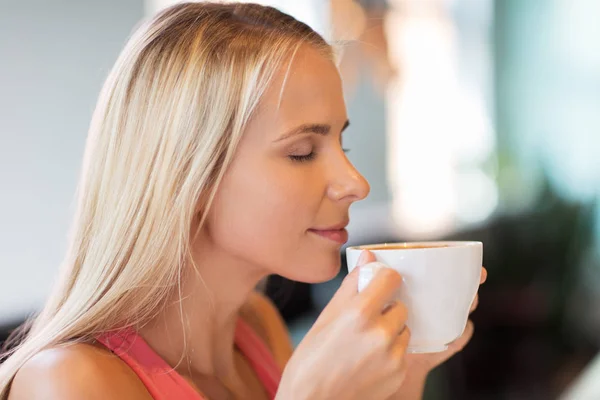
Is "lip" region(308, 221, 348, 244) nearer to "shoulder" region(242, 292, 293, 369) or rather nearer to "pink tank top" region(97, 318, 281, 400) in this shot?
"pink tank top" region(97, 318, 281, 400)

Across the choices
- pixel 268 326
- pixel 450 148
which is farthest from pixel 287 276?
pixel 450 148

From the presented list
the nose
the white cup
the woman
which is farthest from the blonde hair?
the white cup

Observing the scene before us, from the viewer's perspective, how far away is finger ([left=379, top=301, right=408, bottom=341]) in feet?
2.43

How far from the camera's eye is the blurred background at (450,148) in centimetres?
148

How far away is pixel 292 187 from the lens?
0.89 metres

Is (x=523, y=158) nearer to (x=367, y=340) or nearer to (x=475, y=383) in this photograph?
(x=475, y=383)

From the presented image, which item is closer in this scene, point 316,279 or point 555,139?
point 316,279

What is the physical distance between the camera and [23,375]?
30.6 inches

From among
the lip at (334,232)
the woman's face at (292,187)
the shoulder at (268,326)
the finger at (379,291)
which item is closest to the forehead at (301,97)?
the woman's face at (292,187)

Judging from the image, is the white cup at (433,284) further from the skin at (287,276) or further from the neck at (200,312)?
the neck at (200,312)

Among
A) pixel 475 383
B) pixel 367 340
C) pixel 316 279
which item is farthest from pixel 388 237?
pixel 367 340

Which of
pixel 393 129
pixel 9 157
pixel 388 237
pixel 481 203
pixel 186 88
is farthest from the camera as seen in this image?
pixel 393 129

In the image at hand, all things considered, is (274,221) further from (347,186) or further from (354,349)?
(354,349)

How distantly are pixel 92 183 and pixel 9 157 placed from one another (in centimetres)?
63
